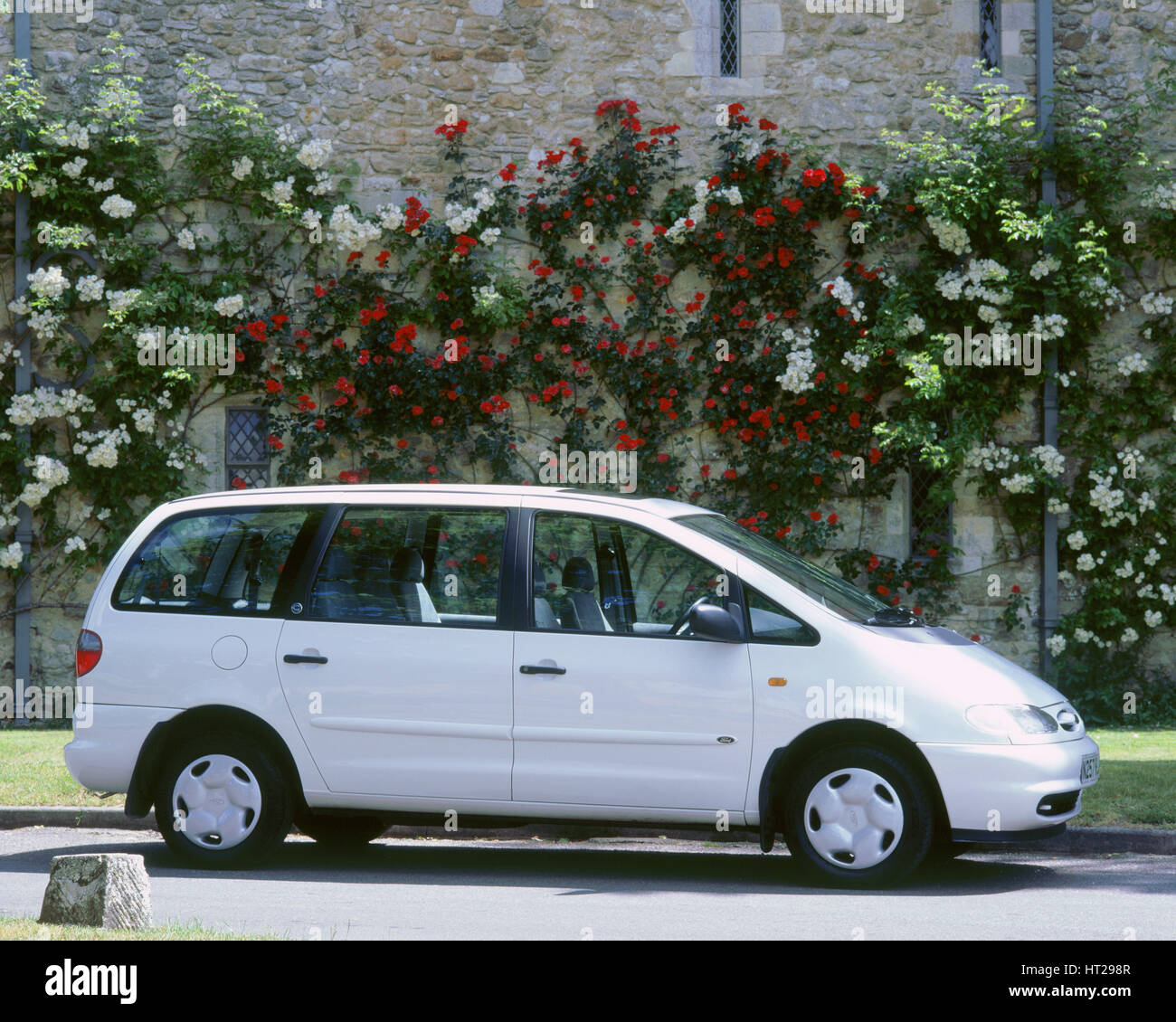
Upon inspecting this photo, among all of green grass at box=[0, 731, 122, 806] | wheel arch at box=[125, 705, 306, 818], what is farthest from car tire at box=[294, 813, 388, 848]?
green grass at box=[0, 731, 122, 806]

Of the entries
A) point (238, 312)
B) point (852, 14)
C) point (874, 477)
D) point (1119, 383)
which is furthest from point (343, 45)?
point (1119, 383)

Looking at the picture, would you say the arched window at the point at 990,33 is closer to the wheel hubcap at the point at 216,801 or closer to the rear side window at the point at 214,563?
the rear side window at the point at 214,563

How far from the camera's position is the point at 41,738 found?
11883 millimetres

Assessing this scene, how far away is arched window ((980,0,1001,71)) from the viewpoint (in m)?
14.0

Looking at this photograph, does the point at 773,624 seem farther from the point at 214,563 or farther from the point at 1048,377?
the point at 1048,377

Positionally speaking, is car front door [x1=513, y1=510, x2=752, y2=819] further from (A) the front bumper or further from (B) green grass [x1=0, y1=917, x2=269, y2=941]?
(B) green grass [x1=0, y1=917, x2=269, y2=941]

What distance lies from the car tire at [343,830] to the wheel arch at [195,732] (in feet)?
2.44

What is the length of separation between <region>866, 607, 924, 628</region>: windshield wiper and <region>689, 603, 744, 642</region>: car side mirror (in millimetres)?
691

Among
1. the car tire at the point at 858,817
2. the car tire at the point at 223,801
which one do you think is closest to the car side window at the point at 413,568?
the car tire at the point at 223,801

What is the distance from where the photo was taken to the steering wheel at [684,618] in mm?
6879

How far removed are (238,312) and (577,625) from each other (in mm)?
7524

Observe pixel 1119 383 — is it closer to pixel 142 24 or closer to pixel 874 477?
pixel 874 477
